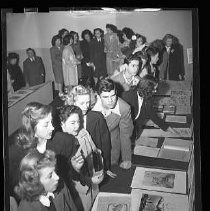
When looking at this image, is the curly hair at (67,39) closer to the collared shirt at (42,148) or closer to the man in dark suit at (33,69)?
the man in dark suit at (33,69)

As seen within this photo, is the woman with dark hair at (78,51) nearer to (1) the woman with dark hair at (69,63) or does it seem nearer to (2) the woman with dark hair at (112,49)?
(1) the woman with dark hair at (69,63)

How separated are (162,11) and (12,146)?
2.87 feet

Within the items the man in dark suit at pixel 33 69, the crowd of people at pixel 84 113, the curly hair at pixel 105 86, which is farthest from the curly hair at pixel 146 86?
the man in dark suit at pixel 33 69

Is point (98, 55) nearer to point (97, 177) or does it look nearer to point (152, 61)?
point (152, 61)

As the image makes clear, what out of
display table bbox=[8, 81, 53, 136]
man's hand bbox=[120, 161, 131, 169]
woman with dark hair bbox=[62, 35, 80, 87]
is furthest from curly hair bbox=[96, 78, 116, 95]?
man's hand bbox=[120, 161, 131, 169]

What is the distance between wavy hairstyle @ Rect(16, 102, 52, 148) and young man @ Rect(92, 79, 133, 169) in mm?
223

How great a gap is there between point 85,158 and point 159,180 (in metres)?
0.33

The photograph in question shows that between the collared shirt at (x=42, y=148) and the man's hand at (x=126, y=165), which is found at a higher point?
the collared shirt at (x=42, y=148)

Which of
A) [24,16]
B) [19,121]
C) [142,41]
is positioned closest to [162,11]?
[142,41]

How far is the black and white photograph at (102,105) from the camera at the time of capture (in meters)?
1.44

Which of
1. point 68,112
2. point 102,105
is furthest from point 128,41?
point 68,112

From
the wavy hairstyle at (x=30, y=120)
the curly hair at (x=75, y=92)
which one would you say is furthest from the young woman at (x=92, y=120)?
the wavy hairstyle at (x=30, y=120)

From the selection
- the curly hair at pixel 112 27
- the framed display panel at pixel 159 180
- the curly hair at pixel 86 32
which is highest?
the curly hair at pixel 112 27

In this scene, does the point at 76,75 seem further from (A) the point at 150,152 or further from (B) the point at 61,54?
(A) the point at 150,152
